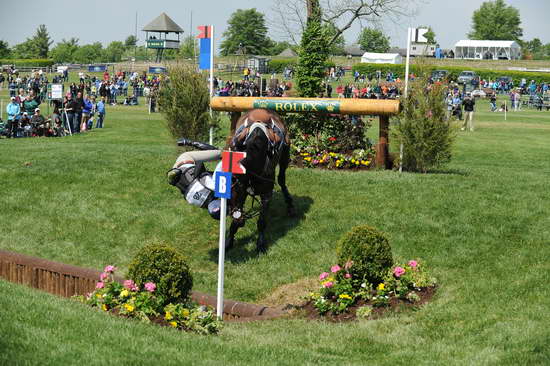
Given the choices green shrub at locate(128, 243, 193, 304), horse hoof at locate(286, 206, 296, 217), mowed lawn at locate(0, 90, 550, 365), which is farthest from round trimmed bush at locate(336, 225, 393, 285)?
horse hoof at locate(286, 206, 296, 217)

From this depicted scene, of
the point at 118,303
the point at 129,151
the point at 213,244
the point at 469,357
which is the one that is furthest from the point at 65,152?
the point at 469,357

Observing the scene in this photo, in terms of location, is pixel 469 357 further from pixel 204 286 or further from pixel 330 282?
pixel 204 286

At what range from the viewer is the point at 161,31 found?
109562 millimetres

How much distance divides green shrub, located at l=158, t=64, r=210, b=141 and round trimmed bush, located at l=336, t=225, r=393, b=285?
25.5 ft

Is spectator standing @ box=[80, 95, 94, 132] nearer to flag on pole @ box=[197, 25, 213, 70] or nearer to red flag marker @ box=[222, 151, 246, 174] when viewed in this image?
flag on pole @ box=[197, 25, 213, 70]

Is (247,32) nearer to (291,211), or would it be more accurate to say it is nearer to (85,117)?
(85,117)

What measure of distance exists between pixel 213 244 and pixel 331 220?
2.32m

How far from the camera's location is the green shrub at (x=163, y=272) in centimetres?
934

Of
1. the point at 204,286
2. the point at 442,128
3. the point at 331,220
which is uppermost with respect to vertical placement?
the point at 442,128

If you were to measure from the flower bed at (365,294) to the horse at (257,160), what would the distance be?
2.08m

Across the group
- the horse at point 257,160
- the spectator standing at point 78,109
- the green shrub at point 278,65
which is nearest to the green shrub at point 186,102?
the horse at point 257,160

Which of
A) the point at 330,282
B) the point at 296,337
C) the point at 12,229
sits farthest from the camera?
the point at 12,229

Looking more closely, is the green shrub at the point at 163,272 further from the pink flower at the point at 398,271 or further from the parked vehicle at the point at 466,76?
the parked vehicle at the point at 466,76

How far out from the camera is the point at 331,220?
1422cm
